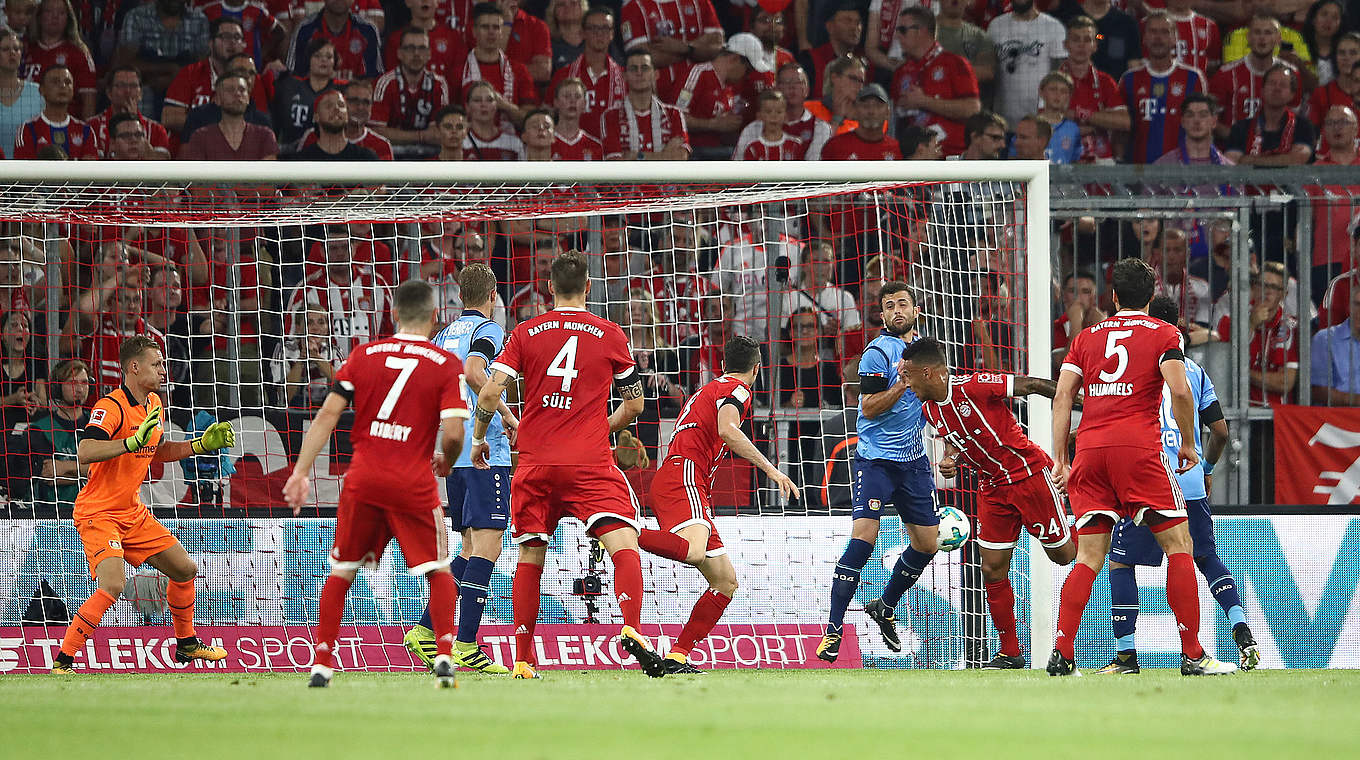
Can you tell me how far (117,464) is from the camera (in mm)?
9031

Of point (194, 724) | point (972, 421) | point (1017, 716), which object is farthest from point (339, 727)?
point (972, 421)

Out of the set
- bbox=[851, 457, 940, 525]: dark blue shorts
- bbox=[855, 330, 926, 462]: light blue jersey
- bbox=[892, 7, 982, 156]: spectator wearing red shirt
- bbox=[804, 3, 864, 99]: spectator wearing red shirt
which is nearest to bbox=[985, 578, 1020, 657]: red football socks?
bbox=[851, 457, 940, 525]: dark blue shorts

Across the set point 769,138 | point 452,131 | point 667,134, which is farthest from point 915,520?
point 452,131

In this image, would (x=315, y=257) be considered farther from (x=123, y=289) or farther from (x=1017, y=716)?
(x=1017, y=716)

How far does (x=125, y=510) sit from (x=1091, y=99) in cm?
907

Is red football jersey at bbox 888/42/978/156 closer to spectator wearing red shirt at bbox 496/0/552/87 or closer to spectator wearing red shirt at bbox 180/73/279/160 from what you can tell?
spectator wearing red shirt at bbox 496/0/552/87

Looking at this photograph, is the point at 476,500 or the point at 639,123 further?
the point at 639,123

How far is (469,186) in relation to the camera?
33.2 feet

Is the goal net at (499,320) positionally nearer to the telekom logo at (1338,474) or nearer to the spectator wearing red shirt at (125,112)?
the spectator wearing red shirt at (125,112)

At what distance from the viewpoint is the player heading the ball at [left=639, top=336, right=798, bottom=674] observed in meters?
8.23

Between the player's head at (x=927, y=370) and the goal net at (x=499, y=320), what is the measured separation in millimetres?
972

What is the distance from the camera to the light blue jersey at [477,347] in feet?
27.4

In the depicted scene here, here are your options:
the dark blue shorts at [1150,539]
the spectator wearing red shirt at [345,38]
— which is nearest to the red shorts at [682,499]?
the dark blue shorts at [1150,539]

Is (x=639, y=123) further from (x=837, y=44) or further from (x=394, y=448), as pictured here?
(x=394, y=448)
